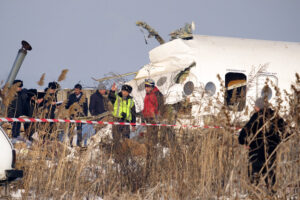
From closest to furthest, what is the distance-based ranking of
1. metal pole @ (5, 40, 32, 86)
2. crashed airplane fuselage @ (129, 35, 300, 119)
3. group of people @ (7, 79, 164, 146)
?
1. group of people @ (7, 79, 164, 146)
2. metal pole @ (5, 40, 32, 86)
3. crashed airplane fuselage @ (129, 35, 300, 119)

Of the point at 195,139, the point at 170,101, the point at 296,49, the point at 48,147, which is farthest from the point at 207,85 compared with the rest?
the point at 48,147

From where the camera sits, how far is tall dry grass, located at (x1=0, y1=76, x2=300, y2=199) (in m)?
5.68

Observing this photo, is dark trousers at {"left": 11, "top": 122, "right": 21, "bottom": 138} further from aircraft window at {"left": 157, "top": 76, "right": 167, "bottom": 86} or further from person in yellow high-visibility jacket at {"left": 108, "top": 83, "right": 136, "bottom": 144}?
aircraft window at {"left": 157, "top": 76, "right": 167, "bottom": 86}

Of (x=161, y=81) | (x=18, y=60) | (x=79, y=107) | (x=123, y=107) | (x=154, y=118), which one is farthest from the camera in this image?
(x=161, y=81)

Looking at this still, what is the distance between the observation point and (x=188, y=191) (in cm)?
593

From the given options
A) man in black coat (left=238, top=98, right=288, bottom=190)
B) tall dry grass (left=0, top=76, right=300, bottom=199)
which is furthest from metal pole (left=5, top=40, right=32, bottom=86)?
man in black coat (left=238, top=98, right=288, bottom=190)

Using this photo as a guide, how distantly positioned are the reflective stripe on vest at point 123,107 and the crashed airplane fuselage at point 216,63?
2.90 m

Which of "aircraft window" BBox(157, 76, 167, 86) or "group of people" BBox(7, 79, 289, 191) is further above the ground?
"aircraft window" BBox(157, 76, 167, 86)

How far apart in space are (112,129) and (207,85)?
622cm

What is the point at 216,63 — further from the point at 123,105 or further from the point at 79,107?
the point at 79,107

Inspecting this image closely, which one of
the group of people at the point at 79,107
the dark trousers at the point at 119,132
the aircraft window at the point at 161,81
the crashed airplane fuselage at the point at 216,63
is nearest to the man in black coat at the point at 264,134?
the group of people at the point at 79,107

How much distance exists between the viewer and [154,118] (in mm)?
7703

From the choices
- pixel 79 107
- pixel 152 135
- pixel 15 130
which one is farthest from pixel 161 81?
pixel 79 107

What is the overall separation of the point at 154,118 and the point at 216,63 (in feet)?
20.9
